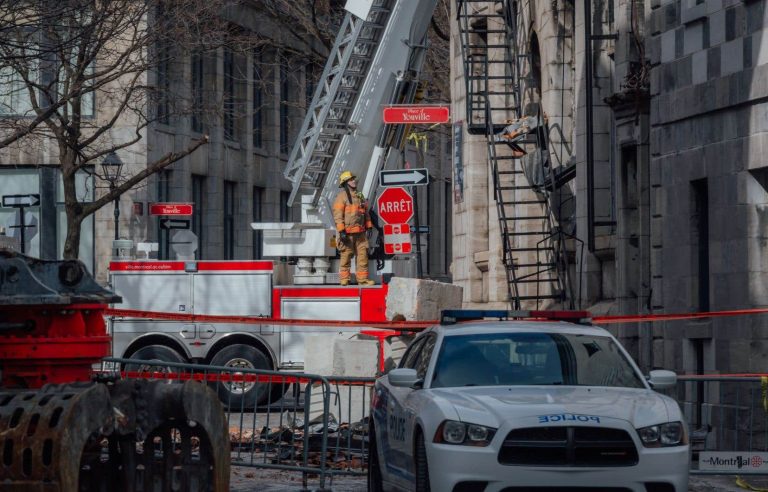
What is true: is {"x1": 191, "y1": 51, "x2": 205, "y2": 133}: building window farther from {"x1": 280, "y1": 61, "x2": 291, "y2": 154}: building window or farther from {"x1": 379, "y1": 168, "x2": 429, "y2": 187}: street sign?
{"x1": 379, "y1": 168, "x2": 429, "y2": 187}: street sign

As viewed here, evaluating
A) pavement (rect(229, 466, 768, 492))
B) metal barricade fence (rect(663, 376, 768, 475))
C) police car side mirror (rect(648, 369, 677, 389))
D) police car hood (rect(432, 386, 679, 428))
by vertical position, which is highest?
police car side mirror (rect(648, 369, 677, 389))

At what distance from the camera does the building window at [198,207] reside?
170 feet

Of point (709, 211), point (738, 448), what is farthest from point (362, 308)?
point (738, 448)

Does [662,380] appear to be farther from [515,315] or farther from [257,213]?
[257,213]

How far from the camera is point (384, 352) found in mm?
20953

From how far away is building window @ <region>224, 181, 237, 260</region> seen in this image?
179 feet

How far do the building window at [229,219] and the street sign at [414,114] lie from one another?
28.5 m

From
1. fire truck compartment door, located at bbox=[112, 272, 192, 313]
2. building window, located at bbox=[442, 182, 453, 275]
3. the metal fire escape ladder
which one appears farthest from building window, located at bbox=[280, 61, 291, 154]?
fire truck compartment door, located at bbox=[112, 272, 192, 313]

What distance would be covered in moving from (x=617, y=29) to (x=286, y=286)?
7.39m

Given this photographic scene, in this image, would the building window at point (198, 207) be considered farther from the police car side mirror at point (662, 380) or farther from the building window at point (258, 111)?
the police car side mirror at point (662, 380)

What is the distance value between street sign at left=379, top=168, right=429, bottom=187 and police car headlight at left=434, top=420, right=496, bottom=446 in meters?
15.4

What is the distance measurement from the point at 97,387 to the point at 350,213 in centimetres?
1796

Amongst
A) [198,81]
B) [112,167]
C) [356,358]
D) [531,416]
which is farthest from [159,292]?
[198,81]

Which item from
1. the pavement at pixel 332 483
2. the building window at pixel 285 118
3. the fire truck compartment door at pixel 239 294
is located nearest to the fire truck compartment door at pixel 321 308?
the fire truck compartment door at pixel 239 294
